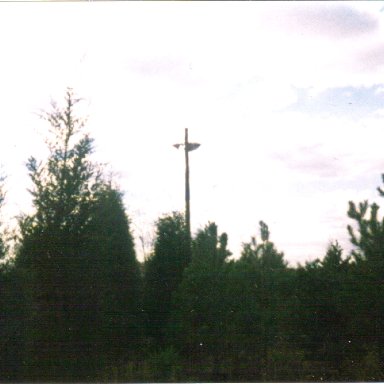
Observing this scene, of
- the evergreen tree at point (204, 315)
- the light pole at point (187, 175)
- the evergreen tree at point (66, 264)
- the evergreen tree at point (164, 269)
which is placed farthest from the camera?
the evergreen tree at point (164, 269)

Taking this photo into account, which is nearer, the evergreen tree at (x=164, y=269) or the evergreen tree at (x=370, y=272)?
the evergreen tree at (x=370, y=272)

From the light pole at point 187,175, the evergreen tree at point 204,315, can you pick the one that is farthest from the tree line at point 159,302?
the light pole at point 187,175

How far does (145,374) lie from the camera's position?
4055mm

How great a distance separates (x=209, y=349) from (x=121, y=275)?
1.17 m

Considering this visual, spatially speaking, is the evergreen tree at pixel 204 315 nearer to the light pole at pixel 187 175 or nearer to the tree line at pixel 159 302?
the tree line at pixel 159 302

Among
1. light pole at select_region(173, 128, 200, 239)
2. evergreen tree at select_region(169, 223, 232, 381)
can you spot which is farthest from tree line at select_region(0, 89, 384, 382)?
light pole at select_region(173, 128, 200, 239)

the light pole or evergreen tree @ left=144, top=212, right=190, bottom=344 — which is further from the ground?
the light pole

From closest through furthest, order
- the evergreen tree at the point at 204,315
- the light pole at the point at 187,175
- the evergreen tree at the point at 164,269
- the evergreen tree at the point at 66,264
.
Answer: the evergreen tree at the point at 66,264, the evergreen tree at the point at 204,315, the light pole at the point at 187,175, the evergreen tree at the point at 164,269

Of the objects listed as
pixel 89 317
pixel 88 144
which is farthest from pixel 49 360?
pixel 88 144

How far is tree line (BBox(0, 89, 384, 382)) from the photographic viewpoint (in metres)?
3.93

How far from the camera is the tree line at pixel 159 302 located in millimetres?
3928

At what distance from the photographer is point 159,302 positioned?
4.96m

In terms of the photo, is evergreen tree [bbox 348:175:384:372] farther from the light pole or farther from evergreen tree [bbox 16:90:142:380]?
evergreen tree [bbox 16:90:142:380]

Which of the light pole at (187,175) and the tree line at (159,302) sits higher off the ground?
the light pole at (187,175)
